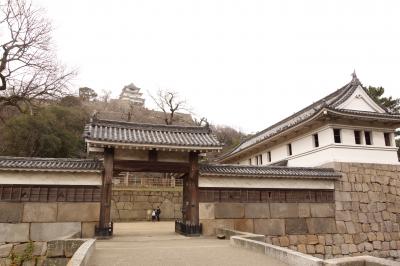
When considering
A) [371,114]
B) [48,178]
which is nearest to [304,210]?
[371,114]

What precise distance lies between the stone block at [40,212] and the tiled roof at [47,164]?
1267mm

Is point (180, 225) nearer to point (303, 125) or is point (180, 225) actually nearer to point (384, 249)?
point (303, 125)

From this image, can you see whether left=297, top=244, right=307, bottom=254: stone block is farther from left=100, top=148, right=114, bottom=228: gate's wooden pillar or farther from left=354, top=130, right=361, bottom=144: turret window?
left=100, top=148, right=114, bottom=228: gate's wooden pillar

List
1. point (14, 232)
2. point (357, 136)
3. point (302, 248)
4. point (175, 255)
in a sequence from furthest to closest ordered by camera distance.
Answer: point (357, 136) → point (302, 248) → point (14, 232) → point (175, 255)

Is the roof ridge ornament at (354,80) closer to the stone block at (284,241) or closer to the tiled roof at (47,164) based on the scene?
the stone block at (284,241)

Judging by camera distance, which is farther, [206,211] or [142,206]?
[142,206]

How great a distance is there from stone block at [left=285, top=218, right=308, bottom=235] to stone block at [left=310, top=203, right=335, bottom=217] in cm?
66

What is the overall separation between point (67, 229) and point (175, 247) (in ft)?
14.1

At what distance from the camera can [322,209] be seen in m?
13.4

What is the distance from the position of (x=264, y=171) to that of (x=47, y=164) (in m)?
8.73

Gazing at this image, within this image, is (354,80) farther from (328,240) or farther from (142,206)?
(142,206)

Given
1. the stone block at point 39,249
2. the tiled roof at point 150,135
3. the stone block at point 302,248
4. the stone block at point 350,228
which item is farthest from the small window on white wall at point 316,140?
the stone block at point 39,249

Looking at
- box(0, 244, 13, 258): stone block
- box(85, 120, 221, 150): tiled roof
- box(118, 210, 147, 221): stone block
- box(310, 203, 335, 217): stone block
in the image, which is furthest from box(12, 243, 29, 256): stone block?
box(118, 210, 147, 221): stone block

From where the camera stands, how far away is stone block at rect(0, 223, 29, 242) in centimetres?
989
